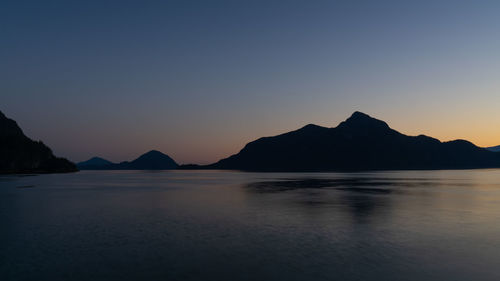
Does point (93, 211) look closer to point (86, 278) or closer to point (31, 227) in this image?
point (31, 227)

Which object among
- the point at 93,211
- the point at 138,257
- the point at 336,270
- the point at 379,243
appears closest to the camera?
the point at 336,270

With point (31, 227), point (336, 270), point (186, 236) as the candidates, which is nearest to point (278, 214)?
point (186, 236)

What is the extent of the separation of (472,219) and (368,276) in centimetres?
2374

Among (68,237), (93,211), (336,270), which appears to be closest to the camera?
(336,270)

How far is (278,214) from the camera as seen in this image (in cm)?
3644

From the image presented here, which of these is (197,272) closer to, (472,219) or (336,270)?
(336,270)

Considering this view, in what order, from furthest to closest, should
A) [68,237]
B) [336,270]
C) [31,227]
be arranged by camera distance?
1. [31,227]
2. [68,237]
3. [336,270]

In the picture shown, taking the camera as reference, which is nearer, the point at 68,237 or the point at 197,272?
the point at 197,272

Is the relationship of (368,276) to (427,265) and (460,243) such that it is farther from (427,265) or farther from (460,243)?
(460,243)

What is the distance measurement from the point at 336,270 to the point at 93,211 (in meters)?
Answer: 32.2

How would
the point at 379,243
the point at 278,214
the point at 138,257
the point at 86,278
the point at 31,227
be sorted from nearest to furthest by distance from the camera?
the point at 86,278
the point at 138,257
the point at 379,243
the point at 31,227
the point at 278,214

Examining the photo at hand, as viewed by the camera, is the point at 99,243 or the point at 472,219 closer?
the point at 99,243

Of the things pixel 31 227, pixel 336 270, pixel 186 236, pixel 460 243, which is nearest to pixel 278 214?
pixel 186 236

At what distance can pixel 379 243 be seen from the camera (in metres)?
22.8
